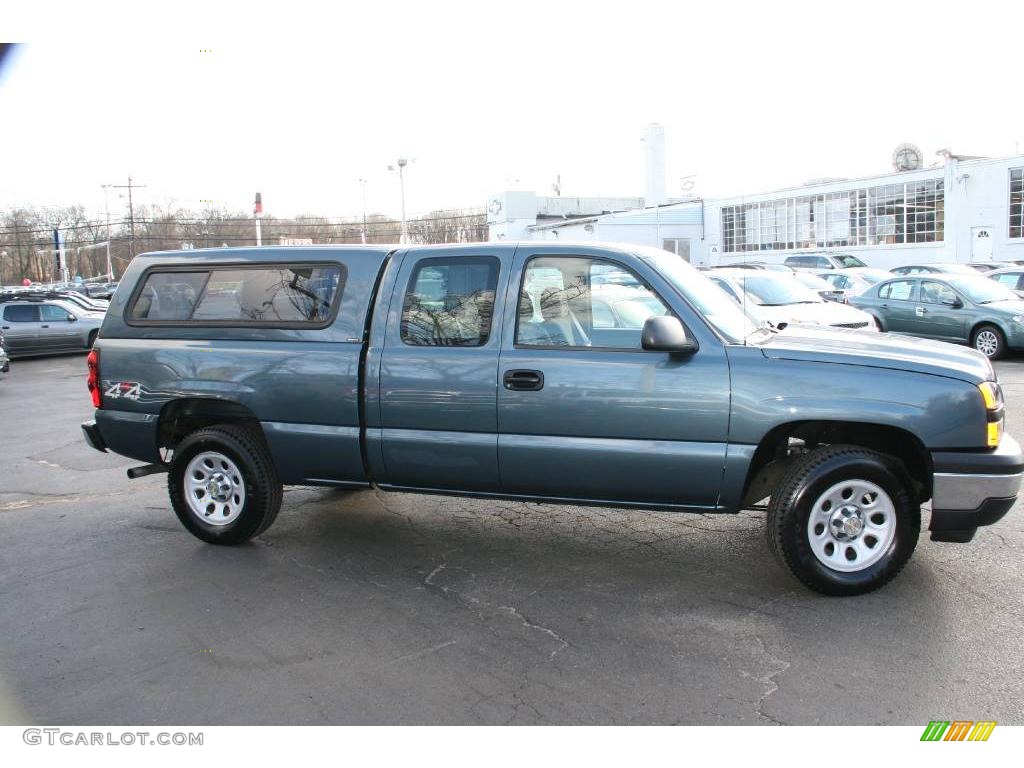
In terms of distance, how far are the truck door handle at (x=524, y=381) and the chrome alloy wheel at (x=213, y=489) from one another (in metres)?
2.10

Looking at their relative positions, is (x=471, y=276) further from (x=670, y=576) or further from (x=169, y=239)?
(x=169, y=239)

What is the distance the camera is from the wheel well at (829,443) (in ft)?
14.9

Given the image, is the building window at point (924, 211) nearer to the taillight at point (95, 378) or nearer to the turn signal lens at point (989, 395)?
the turn signal lens at point (989, 395)

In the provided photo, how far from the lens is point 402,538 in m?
5.71

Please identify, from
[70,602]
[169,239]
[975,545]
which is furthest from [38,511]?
[169,239]

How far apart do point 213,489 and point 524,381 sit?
7.91ft

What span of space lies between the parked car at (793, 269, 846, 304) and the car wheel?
351 cm

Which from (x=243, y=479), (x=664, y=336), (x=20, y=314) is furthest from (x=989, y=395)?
(x=20, y=314)

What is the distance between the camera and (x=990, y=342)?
1399cm

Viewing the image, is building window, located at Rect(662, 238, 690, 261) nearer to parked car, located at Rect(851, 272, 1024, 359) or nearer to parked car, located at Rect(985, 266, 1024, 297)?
parked car, located at Rect(985, 266, 1024, 297)

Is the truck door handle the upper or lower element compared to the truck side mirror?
lower

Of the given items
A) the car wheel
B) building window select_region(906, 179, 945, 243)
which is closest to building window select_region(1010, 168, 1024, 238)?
building window select_region(906, 179, 945, 243)

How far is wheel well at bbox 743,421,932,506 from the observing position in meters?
4.55

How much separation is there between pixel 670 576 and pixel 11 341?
20912 mm
